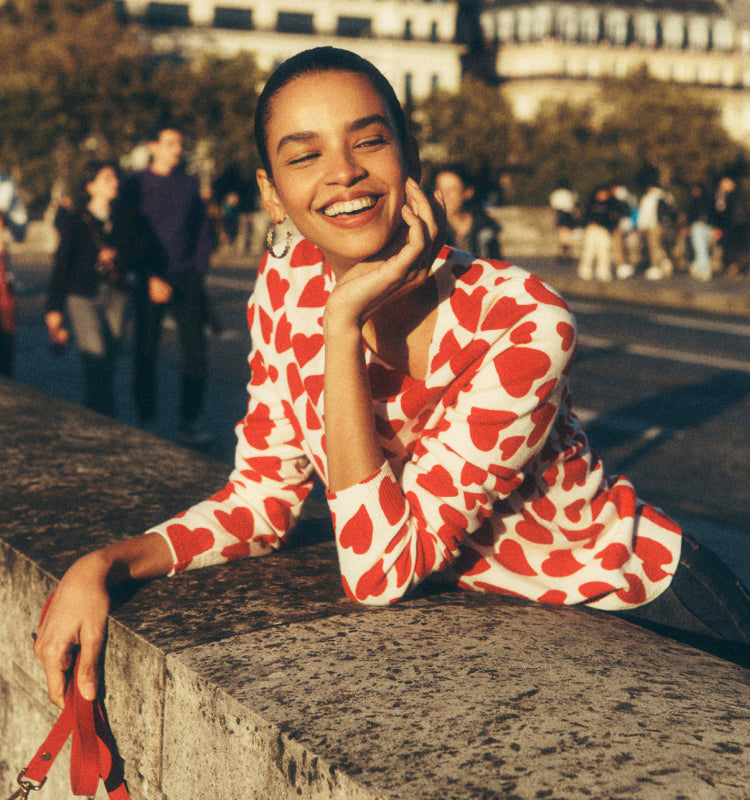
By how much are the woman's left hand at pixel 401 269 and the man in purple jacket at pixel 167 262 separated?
539 cm

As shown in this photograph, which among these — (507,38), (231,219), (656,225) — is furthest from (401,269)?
(507,38)

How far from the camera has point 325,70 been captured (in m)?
1.93

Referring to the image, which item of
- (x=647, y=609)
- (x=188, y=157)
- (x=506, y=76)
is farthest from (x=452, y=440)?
(x=506, y=76)

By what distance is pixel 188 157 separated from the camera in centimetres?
4878

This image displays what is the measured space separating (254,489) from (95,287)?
5.43 metres

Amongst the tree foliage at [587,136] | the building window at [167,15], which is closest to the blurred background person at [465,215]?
the tree foliage at [587,136]

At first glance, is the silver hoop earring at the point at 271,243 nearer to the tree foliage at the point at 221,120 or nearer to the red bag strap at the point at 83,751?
the red bag strap at the point at 83,751

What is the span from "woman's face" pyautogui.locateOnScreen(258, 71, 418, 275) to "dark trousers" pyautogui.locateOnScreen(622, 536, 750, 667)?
2.64 ft

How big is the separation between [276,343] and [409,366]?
0.30m

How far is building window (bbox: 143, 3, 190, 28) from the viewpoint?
78438 mm

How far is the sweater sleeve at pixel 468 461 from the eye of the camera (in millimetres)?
1937

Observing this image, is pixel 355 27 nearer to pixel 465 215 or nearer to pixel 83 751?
pixel 465 215

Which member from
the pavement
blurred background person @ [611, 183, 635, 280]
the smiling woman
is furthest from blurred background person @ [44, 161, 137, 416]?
blurred background person @ [611, 183, 635, 280]

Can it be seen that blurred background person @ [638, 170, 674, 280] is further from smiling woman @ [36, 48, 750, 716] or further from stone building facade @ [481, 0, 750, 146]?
stone building facade @ [481, 0, 750, 146]
